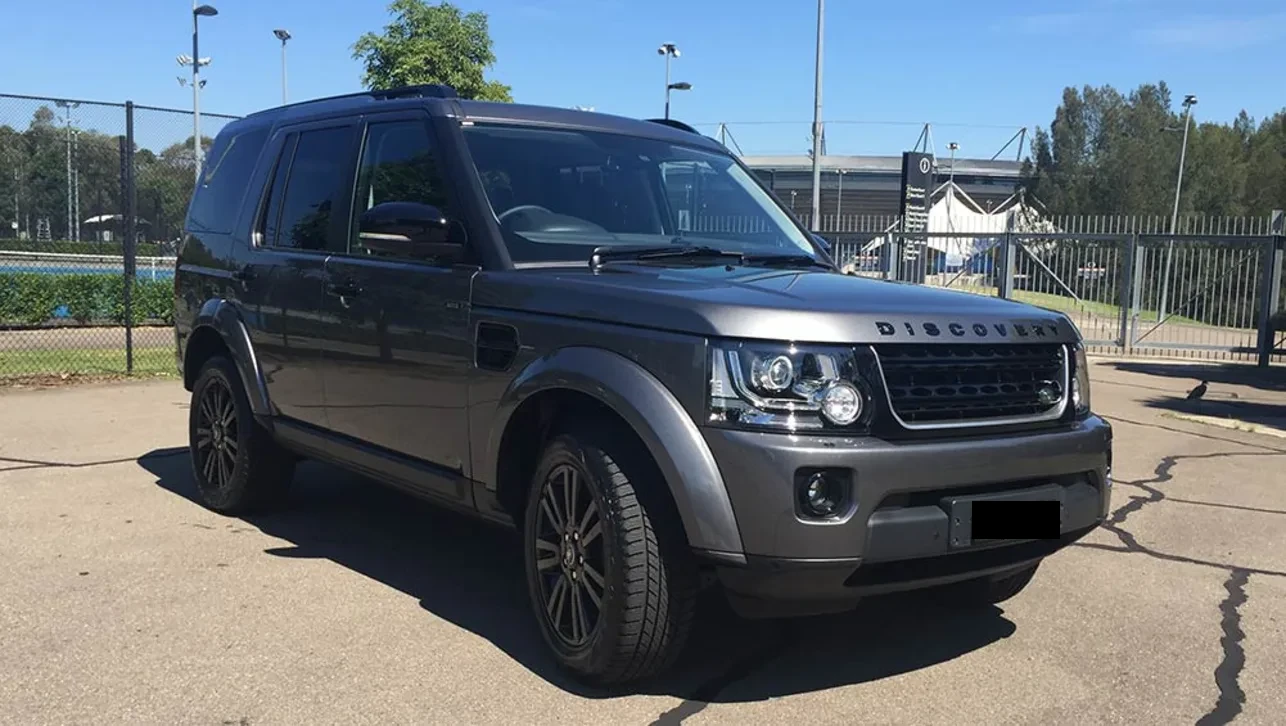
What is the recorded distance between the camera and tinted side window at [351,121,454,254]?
14.4 feet

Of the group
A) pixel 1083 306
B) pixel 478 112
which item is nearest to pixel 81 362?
pixel 478 112

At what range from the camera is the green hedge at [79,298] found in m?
16.0

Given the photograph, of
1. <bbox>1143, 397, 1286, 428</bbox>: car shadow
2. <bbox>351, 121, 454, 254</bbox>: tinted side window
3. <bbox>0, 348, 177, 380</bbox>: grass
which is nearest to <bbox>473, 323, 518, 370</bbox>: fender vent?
<bbox>351, 121, 454, 254</bbox>: tinted side window

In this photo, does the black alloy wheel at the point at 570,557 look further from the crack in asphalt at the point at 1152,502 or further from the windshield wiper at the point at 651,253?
the crack in asphalt at the point at 1152,502

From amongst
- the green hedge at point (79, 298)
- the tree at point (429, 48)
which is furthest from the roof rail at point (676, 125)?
the tree at point (429, 48)

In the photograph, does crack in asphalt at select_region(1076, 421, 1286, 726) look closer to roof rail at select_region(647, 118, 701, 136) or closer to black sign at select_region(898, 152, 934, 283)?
roof rail at select_region(647, 118, 701, 136)

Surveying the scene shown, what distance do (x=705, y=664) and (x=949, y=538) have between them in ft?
3.51

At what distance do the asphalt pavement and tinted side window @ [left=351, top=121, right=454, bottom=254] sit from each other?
1.58 meters

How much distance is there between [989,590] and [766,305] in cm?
194

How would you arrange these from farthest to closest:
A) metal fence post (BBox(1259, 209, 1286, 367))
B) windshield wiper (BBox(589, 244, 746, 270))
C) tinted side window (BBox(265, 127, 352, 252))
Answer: metal fence post (BBox(1259, 209, 1286, 367)), tinted side window (BBox(265, 127, 352, 252)), windshield wiper (BBox(589, 244, 746, 270))

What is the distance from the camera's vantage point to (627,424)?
3.48 m

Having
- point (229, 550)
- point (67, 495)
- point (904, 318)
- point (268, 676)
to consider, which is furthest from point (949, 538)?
point (67, 495)

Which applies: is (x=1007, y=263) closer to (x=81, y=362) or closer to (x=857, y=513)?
(x=81, y=362)

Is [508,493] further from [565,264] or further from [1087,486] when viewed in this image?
[1087,486]
